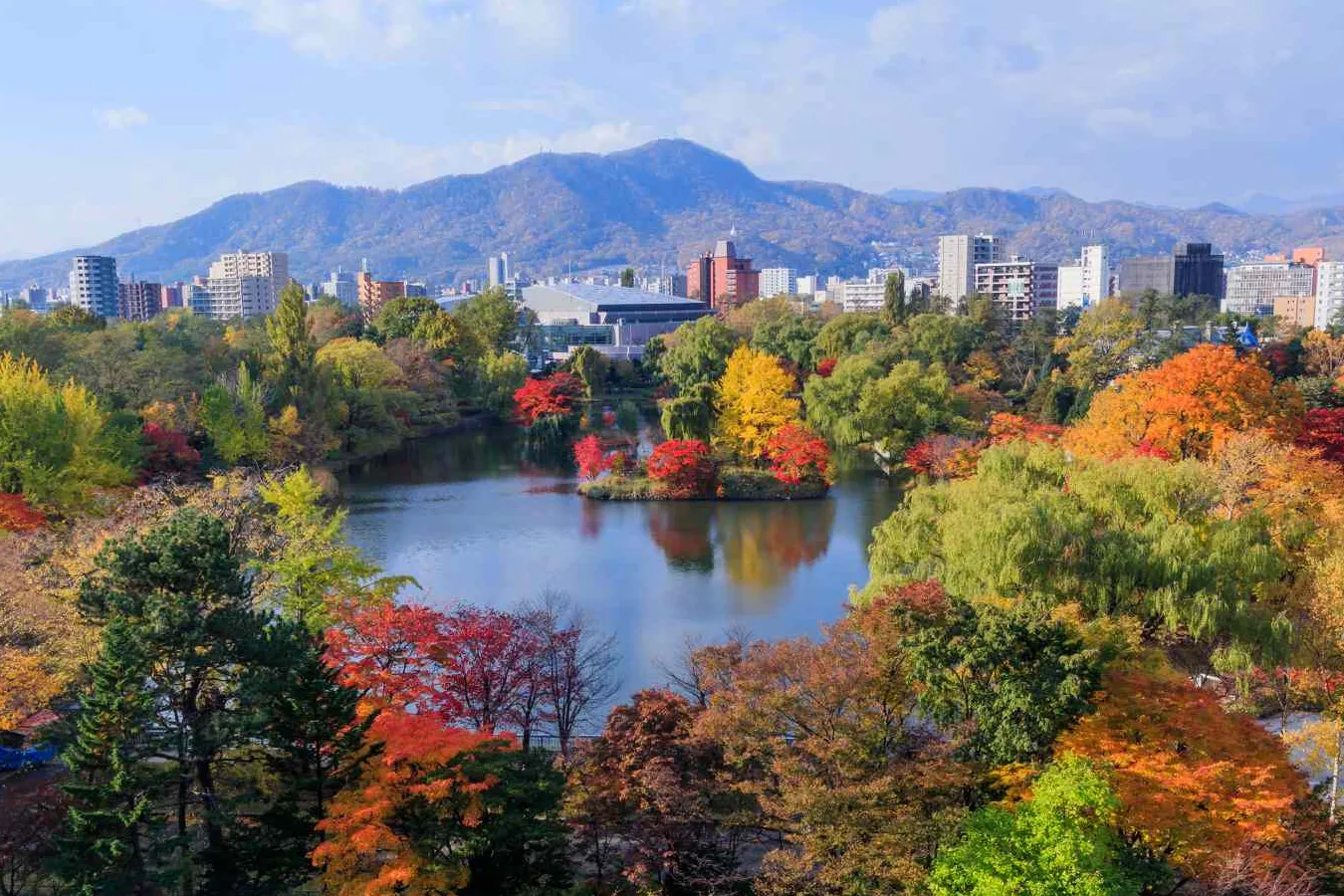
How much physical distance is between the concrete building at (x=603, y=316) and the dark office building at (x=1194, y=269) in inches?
1252

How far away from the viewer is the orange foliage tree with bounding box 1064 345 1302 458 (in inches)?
672

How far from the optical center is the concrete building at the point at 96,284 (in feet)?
232

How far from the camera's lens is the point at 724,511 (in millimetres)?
21562

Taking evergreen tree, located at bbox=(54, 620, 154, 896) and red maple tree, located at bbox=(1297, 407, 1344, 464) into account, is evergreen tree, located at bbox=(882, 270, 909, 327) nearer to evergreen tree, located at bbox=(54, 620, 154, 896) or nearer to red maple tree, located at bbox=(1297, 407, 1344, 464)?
red maple tree, located at bbox=(1297, 407, 1344, 464)

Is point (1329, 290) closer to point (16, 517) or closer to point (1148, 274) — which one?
point (1148, 274)

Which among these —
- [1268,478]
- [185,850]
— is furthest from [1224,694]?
[185,850]

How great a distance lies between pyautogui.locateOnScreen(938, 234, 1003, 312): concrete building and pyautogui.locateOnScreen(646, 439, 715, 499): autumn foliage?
63.6 metres

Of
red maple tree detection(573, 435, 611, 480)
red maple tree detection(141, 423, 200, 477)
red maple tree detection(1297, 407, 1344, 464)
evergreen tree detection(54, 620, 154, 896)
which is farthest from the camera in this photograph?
red maple tree detection(573, 435, 611, 480)

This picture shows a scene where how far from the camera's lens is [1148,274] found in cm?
7344

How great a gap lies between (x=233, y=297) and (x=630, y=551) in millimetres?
67922

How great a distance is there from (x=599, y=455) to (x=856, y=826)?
57.7ft

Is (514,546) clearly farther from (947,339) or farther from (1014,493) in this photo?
(947,339)

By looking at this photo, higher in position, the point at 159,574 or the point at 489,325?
the point at 489,325

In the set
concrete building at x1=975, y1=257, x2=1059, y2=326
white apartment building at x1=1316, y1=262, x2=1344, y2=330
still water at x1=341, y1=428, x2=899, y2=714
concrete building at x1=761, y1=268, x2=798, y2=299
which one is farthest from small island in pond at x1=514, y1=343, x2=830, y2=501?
concrete building at x1=761, y1=268, x2=798, y2=299
